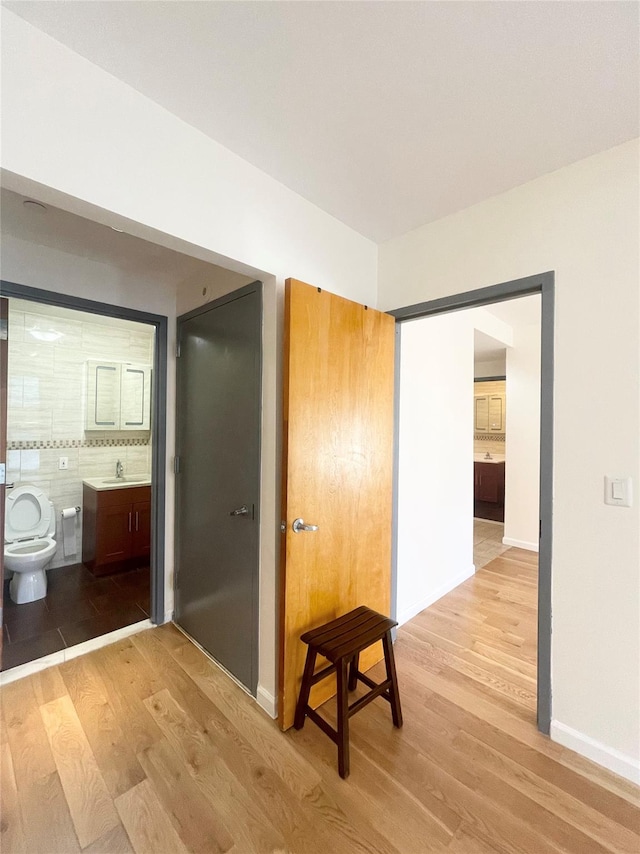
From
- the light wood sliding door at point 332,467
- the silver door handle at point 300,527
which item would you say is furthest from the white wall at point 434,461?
the silver door handle at point 300,527

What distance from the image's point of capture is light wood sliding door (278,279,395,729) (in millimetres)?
1646

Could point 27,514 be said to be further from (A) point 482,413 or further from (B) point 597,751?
(A) point 482,413

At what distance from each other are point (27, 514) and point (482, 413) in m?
6.47

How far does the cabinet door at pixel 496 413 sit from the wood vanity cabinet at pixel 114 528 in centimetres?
555

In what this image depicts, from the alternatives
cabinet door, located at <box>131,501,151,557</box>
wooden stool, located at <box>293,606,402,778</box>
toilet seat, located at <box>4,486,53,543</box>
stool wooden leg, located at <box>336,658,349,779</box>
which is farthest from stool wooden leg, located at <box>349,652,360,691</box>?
toilet seat, located at <box>4,486,53,543</box>

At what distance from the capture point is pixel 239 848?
1187 millimetres

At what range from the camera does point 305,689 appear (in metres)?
1.63

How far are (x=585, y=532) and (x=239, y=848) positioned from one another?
5.78 feet

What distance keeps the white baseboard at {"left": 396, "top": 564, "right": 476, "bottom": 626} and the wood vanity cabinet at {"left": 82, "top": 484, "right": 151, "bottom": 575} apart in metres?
2.53

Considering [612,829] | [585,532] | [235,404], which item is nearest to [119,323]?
[235,404]

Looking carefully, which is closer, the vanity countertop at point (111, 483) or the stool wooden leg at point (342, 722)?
the stool wooden leg at point (342, 722)

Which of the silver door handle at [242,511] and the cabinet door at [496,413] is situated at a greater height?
the cabinet door at [496,413]

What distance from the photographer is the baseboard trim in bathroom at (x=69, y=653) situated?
6.51 ft

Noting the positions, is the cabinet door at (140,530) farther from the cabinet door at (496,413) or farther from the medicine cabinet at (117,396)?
the cabinet door at (496,413)
